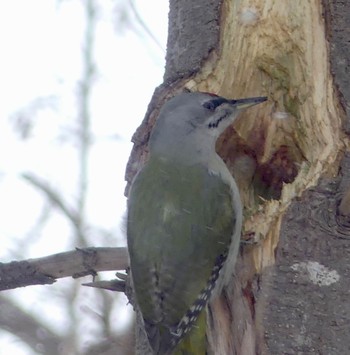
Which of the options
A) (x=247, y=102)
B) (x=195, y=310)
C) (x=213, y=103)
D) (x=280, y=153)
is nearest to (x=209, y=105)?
(x=213, y=103)

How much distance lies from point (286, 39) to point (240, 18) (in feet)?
0.64

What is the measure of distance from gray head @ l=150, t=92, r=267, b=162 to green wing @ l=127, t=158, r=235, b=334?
0.10m

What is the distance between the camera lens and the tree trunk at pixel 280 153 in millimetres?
2518

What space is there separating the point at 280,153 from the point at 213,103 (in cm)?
33

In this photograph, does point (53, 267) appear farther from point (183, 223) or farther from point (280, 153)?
point (280, 153)

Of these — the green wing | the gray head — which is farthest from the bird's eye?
the green wing

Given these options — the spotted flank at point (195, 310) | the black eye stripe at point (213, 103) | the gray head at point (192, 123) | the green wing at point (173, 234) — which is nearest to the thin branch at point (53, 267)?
the green wing at point (173, 234)

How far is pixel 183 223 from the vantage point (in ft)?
9.67

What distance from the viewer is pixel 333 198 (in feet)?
8.74

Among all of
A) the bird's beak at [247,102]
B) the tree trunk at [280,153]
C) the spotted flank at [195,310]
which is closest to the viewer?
the tree trunk at [280,153]

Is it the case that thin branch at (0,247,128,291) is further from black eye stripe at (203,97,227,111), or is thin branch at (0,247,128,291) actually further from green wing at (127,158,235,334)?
black eye stripe at (203,97,227,111)

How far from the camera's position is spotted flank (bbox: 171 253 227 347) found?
270cm

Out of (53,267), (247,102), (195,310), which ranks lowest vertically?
(195,310)

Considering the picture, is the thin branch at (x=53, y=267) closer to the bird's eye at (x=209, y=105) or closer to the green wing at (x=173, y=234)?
the green wing at (x=173, y=234)
